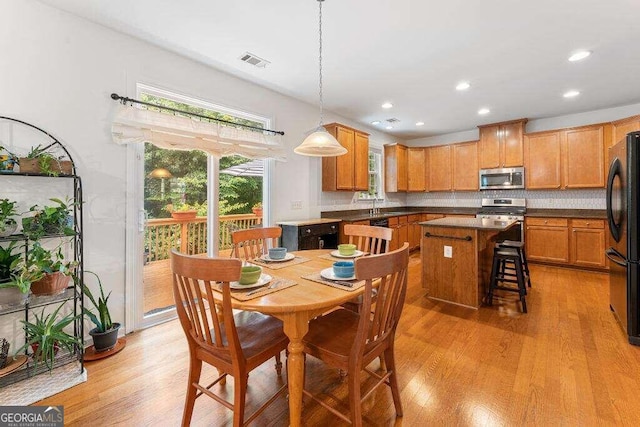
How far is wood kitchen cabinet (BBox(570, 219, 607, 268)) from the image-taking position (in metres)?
4.34

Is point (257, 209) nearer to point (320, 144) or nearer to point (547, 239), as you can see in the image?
point (320, 144)

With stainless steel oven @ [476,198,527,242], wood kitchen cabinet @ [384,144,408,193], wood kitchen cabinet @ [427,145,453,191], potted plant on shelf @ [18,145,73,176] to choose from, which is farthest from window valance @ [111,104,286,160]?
stainless steel oven @ [476,198,527,242]

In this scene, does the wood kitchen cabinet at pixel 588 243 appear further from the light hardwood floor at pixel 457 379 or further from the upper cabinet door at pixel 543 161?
the light hardwood floor at pixel 457 379

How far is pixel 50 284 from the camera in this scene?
76.0 inches

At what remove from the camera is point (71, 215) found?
2246 mm

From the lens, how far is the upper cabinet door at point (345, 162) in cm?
449

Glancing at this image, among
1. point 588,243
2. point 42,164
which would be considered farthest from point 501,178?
point 42,164

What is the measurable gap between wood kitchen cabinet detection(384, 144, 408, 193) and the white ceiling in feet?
6.47

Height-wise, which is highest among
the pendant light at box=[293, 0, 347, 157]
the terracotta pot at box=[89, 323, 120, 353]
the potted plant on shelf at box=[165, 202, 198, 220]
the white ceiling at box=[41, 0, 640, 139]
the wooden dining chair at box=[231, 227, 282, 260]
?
the white ceiling at box=[41, 0, 640, 139]

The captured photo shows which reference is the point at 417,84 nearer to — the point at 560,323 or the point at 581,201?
the point at 560,323

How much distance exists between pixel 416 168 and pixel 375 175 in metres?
1.05

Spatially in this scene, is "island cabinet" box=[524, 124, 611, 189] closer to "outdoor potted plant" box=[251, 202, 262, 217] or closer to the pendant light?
the pendant light

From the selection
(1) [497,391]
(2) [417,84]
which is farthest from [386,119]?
(1) [497,391]

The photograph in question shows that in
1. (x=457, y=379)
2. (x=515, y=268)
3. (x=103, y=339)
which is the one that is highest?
(x=515, y=268)
